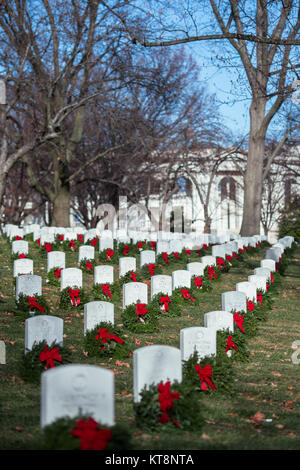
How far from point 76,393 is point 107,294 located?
21.7 ft

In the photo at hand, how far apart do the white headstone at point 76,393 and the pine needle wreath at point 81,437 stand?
0.21 feet

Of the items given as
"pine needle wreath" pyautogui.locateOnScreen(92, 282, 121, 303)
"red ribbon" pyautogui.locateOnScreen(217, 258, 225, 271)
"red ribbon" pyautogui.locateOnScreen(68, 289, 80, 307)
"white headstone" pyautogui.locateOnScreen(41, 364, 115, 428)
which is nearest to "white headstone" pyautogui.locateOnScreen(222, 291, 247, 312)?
"red ribbon" pyautogui.locateOnScreen(68, 289, 80, 307)

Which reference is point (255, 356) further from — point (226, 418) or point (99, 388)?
point (99, 388)

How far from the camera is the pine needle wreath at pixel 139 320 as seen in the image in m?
8.53

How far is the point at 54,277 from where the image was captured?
37.7ft

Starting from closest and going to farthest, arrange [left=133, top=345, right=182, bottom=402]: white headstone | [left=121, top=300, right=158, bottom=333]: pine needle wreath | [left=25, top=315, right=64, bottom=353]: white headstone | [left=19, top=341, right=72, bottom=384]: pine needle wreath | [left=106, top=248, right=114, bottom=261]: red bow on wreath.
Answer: [left=133, top=345, right=182, bottom=402]: white headstone
[left=19, top=341, right=72, bottom=384]: pine needle wreath
[left=25, top=315, right=64, bottom=353]: white headstone
[left=121, top=300, right=158, bottom=333]: pine needle wreath
[left=106, top=248, right=114, bottom=261]: red bow on wreath

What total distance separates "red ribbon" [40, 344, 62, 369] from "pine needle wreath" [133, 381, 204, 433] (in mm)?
1529

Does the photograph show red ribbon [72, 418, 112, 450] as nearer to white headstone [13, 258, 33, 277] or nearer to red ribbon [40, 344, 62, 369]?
red ribbon [40, 344, 62, 369]

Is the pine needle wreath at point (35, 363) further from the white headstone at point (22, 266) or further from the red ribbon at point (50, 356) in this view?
the white headstone at point (22, 266)

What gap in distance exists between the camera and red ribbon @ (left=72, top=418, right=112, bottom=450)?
3.79m

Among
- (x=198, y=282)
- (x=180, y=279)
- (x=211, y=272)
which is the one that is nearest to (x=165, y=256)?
(x=211, y=272)

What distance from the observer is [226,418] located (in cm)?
520

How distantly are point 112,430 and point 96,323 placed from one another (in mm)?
3536

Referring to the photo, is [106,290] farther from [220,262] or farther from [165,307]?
[220,262]
